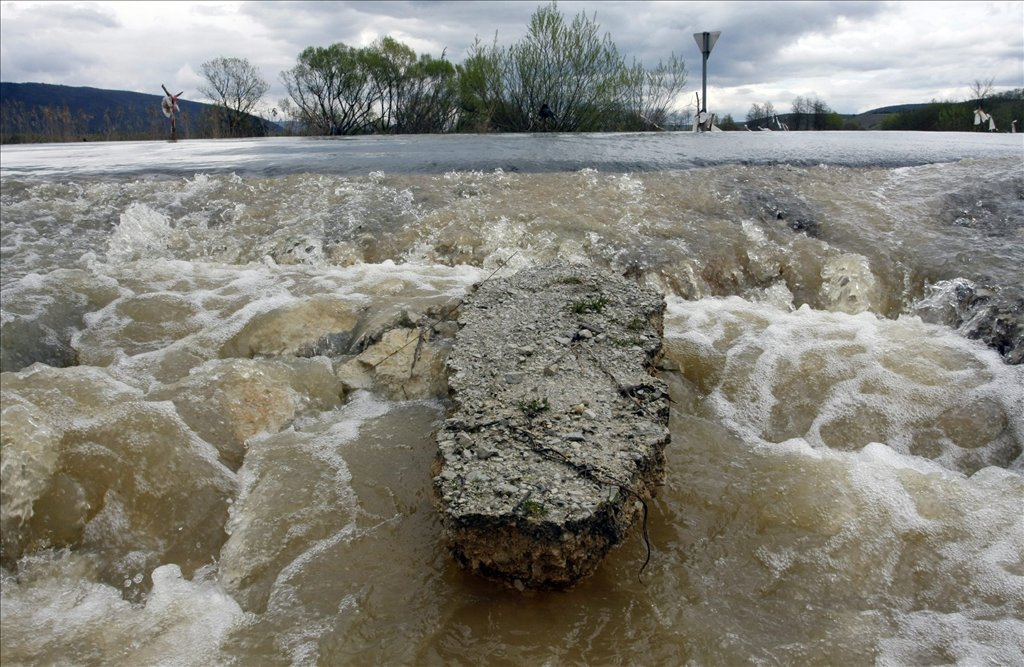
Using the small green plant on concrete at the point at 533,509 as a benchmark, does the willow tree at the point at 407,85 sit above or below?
above

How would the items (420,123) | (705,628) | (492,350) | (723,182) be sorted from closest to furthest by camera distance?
(705,628) < (492,350) < (723,182) < (420,123)

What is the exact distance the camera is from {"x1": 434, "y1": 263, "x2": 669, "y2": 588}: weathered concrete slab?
6.53 ft

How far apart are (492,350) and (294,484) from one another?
958 millimetres

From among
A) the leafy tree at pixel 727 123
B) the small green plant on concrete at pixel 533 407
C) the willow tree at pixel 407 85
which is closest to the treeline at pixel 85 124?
the willow tree at pixel 407 85

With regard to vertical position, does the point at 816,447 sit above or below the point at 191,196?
below

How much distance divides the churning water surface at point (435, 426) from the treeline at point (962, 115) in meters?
15.6

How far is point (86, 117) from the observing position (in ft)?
81.0

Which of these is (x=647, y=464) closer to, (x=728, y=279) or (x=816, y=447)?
(x=816, y=447)

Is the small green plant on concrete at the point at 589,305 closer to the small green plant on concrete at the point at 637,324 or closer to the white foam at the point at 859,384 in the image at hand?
the small green plant on concrete at the point at 637,324

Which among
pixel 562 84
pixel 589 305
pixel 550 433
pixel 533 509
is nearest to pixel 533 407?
pixel 550 433

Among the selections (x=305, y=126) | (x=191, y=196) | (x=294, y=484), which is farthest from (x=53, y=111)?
(x=294, y=484)

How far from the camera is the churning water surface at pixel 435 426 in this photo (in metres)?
2.02

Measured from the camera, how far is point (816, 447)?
294cm

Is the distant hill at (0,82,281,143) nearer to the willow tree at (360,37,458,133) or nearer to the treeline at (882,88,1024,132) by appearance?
the willow tree at (360,37,458,133)
